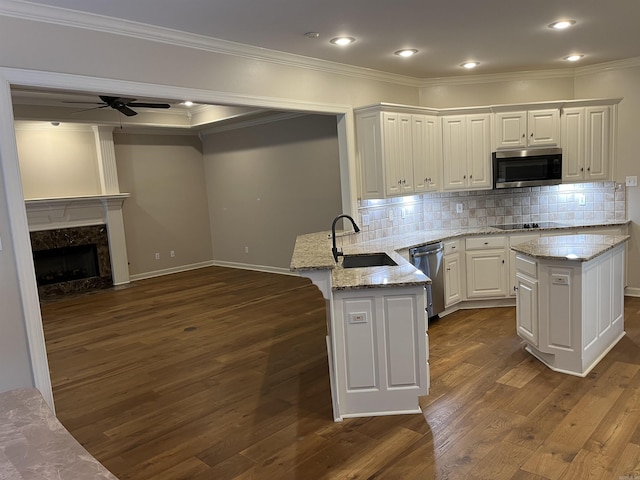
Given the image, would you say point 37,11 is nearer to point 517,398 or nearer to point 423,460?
point 423,460

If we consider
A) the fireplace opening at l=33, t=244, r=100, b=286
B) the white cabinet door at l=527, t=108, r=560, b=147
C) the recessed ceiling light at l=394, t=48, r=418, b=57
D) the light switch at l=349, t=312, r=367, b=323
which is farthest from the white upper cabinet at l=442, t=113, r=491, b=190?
the fireplace opening at l=33, t=244, r=100, b=286

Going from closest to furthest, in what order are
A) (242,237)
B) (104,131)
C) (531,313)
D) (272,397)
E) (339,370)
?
(339,370) < (272,397) < (531,313) < (104,131) < (242,237)

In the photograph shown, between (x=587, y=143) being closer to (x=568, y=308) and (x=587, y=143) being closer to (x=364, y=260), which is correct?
(x=568, y=308)

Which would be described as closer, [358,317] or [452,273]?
[358,317]

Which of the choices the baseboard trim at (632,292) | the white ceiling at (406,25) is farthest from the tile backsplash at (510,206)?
the white ceiling at (406,25)

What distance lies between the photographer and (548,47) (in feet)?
15.2

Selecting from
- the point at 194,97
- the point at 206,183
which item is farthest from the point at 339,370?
the point at 206,183

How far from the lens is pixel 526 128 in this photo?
5559 millimetres

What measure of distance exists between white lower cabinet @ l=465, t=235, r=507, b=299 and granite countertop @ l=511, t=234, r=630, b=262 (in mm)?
1085

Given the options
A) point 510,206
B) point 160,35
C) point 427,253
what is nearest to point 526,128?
point 510,206

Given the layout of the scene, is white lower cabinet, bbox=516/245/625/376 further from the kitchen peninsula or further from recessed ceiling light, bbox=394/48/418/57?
recessed ceiling light, bbox=394/48/418/57

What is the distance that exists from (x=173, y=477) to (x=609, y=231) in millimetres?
5230

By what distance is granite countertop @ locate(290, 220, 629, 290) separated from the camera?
301cm

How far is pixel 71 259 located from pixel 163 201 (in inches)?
75.9
